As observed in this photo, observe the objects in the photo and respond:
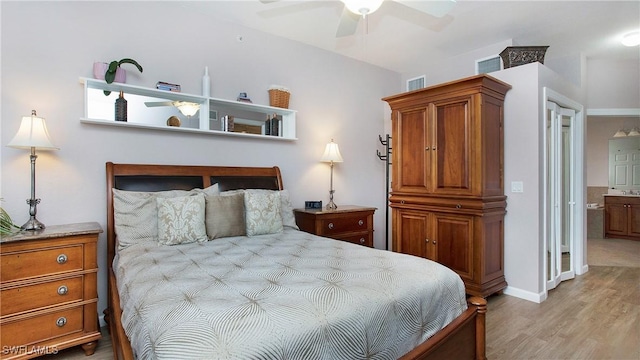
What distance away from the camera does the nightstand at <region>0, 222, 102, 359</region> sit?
6.34ft

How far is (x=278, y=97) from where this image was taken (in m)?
3.54

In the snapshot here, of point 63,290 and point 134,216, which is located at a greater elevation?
point 134,216

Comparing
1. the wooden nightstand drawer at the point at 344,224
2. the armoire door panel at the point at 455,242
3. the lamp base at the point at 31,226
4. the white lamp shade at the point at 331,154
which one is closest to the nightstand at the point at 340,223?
the wooden nightstand drawer at the point at 344,224

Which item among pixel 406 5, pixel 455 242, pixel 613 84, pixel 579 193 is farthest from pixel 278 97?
pixel 613 84

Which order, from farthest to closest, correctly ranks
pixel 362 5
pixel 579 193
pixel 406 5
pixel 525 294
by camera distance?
pixel 579 193 < pixel 525 294 < pixel 406 5 < pixel 362 5

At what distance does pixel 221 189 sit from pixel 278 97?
3.99ft

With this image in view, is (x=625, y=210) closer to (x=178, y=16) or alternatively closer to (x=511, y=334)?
(x=511, y=334)

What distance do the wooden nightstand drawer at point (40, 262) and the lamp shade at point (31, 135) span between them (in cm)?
71

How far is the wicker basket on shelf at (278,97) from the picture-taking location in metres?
3.53

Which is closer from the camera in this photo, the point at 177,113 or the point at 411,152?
the point at 177,113

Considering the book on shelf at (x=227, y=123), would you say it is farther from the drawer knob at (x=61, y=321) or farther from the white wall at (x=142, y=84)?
the drawer knob at (x=61, y=321)

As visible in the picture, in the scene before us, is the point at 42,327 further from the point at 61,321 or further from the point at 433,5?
the point at 433,5

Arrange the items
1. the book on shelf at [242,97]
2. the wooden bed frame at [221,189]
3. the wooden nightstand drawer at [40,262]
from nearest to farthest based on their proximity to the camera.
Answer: the wooden bed frame at [221,189] < the wooden nightstand drawer at [40,262] < the book on shelf at [242,97]

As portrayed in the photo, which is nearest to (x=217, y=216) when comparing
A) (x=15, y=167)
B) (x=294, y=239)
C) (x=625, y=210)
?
(x=294, y=239)
